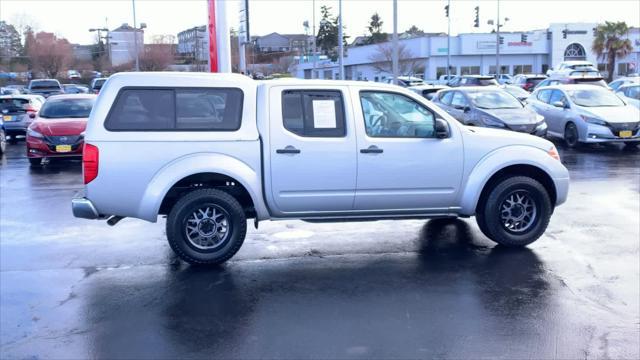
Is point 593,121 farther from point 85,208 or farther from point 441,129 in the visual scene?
point 85,208

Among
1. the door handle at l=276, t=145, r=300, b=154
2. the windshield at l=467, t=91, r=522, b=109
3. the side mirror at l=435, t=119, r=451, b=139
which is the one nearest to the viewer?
the door handle at l=276, t=145, r=300, b=154

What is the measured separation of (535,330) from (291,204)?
285 cm

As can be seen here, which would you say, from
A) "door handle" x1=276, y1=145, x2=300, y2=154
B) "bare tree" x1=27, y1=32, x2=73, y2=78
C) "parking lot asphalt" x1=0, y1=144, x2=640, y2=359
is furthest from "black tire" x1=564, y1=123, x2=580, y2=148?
"bare tree" x1=27, y1=32, x2=73, y2=78

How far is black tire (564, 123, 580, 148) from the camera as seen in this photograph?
16406 mm

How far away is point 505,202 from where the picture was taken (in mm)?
7238

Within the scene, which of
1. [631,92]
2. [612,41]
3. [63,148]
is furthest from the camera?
[612,41]

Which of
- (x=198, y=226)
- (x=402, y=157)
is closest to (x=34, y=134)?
(x=198, y=226)

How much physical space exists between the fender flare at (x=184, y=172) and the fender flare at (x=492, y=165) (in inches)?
95.0

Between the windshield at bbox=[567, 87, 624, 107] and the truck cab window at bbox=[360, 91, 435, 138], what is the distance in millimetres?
11172

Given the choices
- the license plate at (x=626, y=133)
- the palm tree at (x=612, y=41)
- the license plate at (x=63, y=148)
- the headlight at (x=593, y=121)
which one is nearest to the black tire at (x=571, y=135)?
the headlight at (x=593, y=121)

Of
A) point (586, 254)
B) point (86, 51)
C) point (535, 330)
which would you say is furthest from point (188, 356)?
point (86, 51)

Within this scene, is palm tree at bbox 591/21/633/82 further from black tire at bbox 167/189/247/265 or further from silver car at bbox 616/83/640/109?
black tire at bbox 167/189/247/265

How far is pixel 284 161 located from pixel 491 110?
11.2 m

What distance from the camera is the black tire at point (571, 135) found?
53.8 ft
